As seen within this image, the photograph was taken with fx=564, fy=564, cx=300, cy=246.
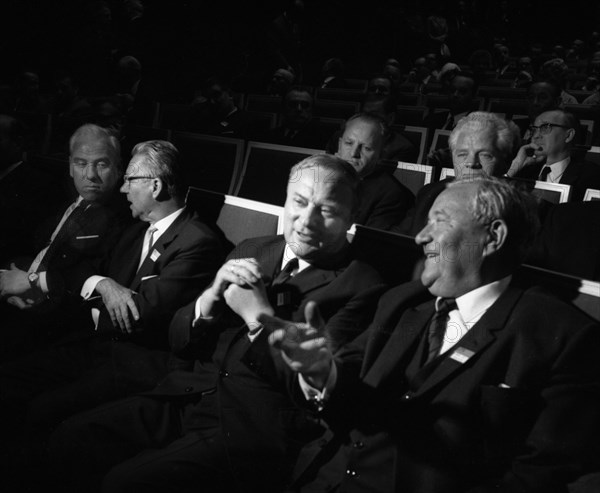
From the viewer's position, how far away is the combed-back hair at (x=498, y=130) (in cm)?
186

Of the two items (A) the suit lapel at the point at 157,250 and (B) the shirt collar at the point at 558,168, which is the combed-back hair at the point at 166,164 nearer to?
(A) the suit lapel at the point at 157,250

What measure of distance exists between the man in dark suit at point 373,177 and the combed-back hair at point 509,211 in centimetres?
100

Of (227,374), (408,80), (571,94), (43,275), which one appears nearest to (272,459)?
(227,374)

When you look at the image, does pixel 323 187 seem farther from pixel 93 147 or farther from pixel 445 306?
pixel 93 147

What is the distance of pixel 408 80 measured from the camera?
7246mm

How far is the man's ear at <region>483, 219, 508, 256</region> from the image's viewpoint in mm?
978

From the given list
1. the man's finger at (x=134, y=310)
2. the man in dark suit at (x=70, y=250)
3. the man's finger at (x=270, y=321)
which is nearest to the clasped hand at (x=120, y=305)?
the man's finger at (x=134, y=310)

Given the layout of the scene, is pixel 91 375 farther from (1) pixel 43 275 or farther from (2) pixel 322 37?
(2) pixel 322 37

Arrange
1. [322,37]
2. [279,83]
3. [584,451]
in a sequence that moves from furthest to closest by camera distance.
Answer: [322,37] < [279,83] < [584,451]

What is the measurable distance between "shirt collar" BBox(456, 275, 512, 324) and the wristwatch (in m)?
1.30

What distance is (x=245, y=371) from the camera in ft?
3.99

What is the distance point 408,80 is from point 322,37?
1.23 meters

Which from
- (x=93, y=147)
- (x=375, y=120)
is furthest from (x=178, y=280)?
(x=375, y=120)

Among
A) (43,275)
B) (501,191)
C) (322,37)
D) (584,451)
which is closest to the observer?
(584,451)
